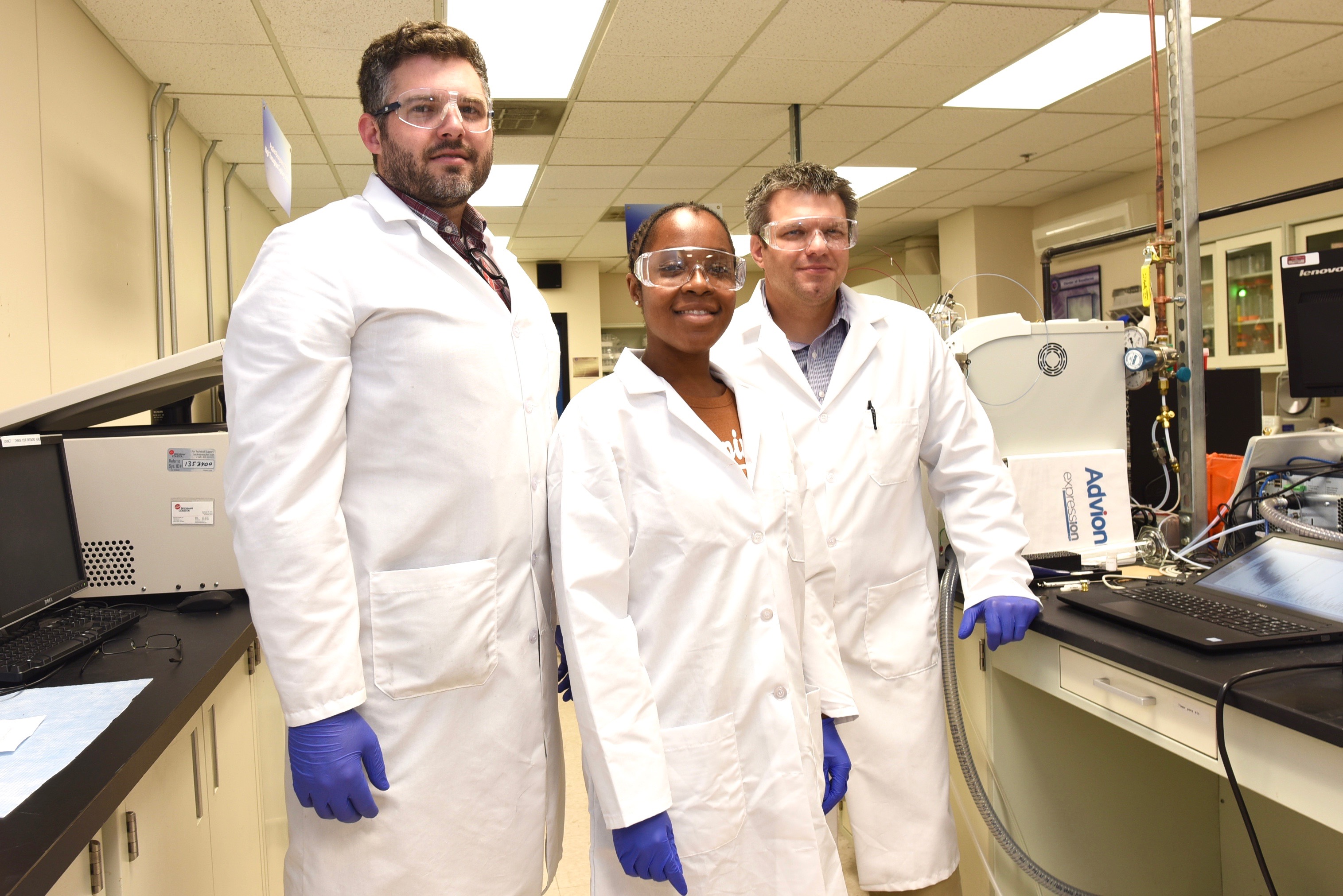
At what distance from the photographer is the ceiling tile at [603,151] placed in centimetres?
477

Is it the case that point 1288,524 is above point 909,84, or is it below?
below

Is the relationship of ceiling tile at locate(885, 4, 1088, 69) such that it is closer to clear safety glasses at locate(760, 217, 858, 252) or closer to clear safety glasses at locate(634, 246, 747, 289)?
clear safety glasses at locate(760, 217, 858, 252)

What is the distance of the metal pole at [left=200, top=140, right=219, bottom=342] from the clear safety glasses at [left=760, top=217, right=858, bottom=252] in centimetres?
357

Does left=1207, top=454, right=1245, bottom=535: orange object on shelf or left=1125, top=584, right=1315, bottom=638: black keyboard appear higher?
left=1207, top=454, right=1245, bottom=535: orange object on shelf

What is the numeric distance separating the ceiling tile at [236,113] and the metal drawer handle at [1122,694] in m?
3.82

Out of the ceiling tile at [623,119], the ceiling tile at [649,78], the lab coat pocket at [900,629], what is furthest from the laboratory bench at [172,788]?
the ceiling tile at [623,119]

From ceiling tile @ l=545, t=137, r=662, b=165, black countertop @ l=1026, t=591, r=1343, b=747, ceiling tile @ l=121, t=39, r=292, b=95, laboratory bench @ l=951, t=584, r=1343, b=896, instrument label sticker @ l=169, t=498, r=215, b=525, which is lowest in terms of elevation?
laboratory bench @ l=951, t=584, r=1343, b=896

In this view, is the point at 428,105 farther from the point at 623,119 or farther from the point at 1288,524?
the point at 623,119

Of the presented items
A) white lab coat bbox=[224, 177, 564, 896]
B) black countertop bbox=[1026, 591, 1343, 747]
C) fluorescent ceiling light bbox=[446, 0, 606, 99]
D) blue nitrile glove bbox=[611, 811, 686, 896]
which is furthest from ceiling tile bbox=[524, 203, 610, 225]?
blue nitrile glove bbox=[611, 811, 686, 896]

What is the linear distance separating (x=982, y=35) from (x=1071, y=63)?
0.73 meters

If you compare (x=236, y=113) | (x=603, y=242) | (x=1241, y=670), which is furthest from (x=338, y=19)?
(x=603, y=242)

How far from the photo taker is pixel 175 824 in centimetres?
124

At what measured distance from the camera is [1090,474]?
6.00ft

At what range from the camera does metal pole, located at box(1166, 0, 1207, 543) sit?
1.82 metres
